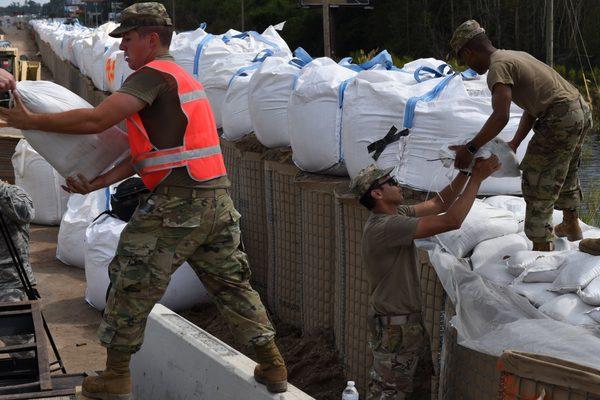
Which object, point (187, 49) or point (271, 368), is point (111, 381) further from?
point (187, 49)

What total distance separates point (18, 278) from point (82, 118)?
183cm

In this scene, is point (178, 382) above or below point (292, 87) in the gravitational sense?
below

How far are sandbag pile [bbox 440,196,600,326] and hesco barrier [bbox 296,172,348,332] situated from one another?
1.09 meters

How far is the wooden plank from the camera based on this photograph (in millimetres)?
3857

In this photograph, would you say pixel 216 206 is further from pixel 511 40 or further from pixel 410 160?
pixel 511 40

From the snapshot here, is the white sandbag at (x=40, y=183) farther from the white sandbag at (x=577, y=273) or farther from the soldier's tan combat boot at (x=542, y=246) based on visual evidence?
the white sandbag at (x=577, y=273)

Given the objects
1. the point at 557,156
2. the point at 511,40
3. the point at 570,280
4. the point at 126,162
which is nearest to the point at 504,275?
the point at 570,280

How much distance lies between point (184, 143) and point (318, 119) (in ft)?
5.27

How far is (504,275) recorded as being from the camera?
4.05 metres

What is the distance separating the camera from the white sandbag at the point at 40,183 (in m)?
10.0

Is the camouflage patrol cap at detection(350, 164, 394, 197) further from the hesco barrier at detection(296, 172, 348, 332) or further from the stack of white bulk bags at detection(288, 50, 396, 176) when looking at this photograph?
the hesco barrier at detection(296, 172, 348, 332)

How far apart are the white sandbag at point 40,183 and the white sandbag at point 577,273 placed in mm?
7177

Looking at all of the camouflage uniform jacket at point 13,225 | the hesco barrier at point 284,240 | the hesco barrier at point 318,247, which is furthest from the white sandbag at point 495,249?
the camouflage uniform jacket at point 13,225

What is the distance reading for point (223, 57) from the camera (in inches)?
336
